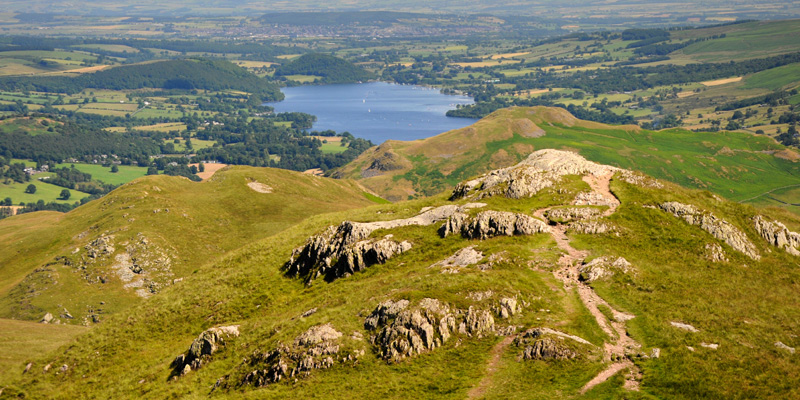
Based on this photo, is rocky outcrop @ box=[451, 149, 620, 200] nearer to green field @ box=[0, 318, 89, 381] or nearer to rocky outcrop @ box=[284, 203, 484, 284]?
rocky outcrop @ box=[284, 203, 484, 284]

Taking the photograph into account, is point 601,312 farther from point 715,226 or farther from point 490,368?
point 715,226

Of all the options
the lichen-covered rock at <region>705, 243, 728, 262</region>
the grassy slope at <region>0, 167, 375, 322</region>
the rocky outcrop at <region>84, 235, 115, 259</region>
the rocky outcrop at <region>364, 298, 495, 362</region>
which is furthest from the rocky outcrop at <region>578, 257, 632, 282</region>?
the rocky outcrop at <region>84, 235, 115, 259</region>

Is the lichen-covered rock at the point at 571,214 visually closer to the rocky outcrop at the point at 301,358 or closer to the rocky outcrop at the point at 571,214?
the rocky outcrop at the point at 571,214

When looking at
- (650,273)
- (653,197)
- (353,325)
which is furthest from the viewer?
(653,197)

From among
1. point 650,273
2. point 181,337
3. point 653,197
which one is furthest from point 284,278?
point 653,197

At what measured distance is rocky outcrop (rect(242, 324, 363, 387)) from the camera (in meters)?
42.3

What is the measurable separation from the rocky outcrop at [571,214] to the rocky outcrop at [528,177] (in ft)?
24.4

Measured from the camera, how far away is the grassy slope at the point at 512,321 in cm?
3688

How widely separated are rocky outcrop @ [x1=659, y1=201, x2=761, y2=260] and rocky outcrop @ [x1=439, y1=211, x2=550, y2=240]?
48.7ft

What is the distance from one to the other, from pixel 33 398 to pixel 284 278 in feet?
85.5

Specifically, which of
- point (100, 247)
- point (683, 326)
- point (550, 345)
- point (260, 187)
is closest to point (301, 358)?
point (550, 345)

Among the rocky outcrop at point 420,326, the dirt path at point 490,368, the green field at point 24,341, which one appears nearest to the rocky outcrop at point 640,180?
the rocky outcrop at point 420,326

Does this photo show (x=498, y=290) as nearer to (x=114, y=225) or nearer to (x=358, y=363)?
(x=358, y=363)

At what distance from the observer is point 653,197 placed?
62469 mm
